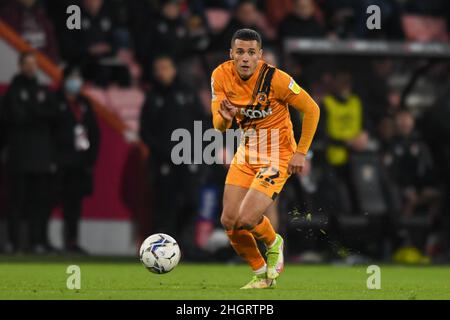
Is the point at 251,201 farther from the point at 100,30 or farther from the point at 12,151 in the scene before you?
the point at 100,30

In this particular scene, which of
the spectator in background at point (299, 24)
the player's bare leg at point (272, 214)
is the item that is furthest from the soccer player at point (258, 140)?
the spectator in background at point (299, 24)

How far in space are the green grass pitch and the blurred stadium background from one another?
117cm

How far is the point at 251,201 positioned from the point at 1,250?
19.7 feet

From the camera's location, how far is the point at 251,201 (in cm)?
972

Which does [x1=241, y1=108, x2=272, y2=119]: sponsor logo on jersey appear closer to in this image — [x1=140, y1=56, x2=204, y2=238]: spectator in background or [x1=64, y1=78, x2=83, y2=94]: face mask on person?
[x1=140, y1=56, x2=204, y2=238]: spectator in background

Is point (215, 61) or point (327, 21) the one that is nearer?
point (215, 61)

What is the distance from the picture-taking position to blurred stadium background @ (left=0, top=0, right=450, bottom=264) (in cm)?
1477

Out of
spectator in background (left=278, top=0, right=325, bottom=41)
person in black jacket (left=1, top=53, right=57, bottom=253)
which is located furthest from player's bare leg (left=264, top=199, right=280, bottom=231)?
spectator in background (left=278, top=0, right=325, bottom=41)

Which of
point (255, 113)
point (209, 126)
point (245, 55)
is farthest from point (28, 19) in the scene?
point (245, 55)

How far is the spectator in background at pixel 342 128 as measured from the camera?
49.3 feet

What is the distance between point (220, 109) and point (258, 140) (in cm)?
85

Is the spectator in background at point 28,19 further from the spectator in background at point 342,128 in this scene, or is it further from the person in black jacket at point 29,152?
the spectator in background at point 342,128

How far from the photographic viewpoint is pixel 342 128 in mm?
15164

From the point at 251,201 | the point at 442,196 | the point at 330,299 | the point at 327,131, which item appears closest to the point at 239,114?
the point at 251,201
